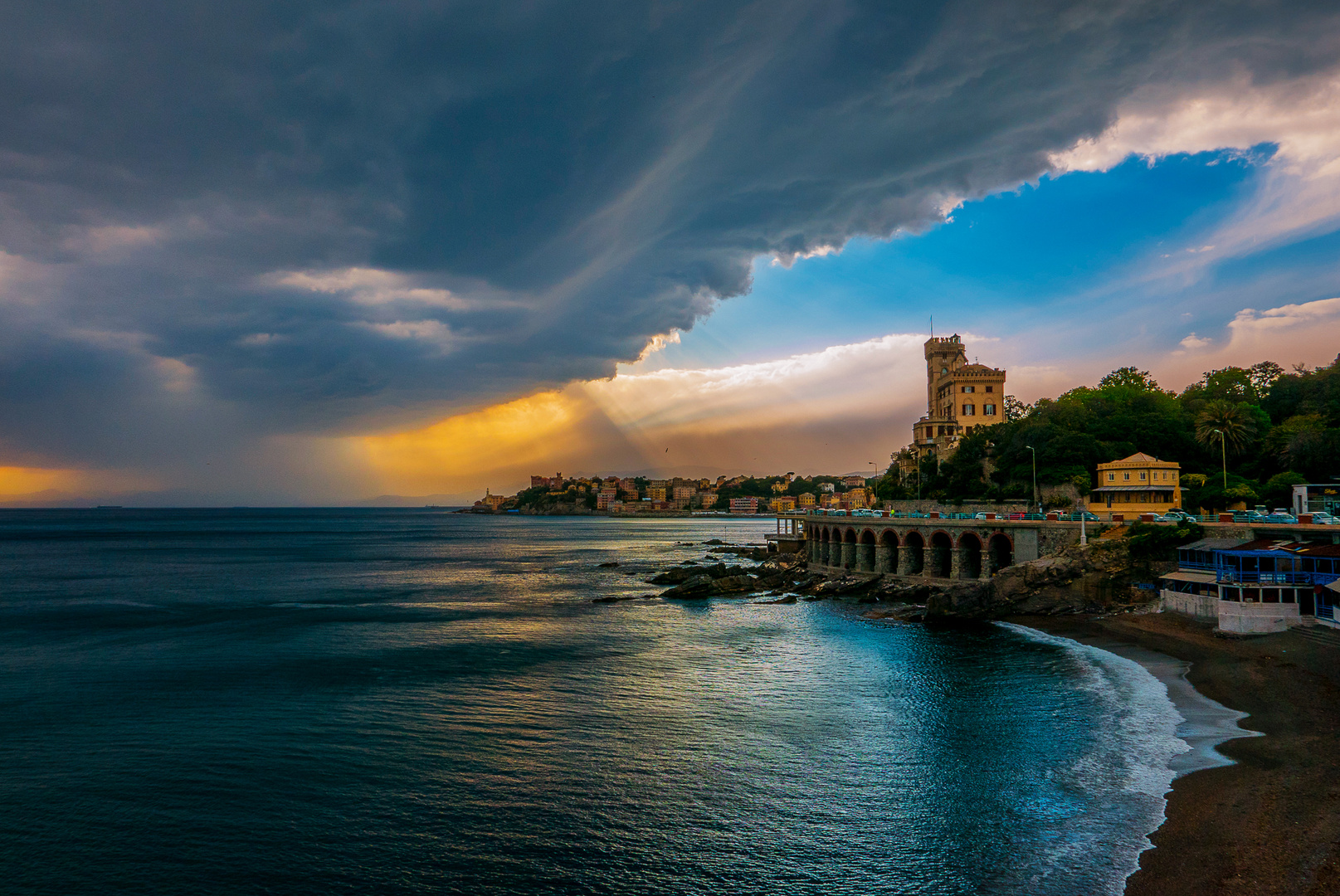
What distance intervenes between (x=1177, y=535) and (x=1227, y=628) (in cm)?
1281

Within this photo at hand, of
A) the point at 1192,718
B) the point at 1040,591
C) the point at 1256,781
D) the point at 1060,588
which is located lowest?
the point at 1192,718

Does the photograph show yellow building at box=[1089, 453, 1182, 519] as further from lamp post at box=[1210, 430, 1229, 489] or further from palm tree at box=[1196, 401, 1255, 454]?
palm tree at box=[1196, 401, 1255, 454]

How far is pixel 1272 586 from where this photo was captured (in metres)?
38.2

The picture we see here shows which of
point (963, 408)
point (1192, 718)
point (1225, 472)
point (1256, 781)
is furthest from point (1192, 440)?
point (1256, 781)

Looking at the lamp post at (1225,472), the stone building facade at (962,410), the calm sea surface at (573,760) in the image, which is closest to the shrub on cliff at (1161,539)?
the calm sea surface at (573,760)

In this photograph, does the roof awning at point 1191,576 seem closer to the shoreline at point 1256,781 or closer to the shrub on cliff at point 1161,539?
the shrub on cliff at point 1161,539

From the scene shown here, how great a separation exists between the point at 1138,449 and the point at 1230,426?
8.95 meters

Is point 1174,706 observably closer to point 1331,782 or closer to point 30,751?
point 1331,782

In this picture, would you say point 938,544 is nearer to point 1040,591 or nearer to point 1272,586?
point 1040,591

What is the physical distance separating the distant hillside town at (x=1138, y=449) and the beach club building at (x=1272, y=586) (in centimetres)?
1984

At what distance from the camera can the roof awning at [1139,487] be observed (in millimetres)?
68938

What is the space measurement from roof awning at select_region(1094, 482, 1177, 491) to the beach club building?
2698 cm

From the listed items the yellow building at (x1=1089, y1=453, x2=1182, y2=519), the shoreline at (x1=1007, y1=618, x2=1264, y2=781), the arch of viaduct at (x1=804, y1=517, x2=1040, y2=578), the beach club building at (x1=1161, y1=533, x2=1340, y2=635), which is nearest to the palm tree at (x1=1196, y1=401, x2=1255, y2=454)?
the yellow building at (x1=1089, y1=453, x2=1182, y2=519)

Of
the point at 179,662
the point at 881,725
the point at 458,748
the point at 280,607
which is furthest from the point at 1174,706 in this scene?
the point at 280,607
